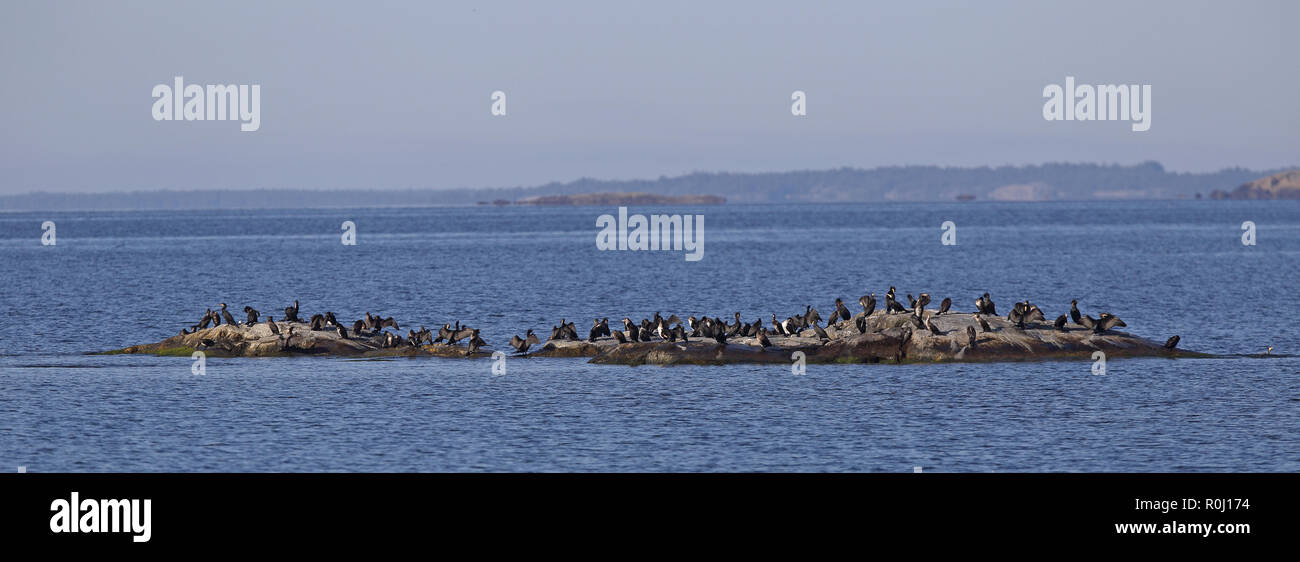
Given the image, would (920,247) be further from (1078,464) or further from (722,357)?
(1078,464)

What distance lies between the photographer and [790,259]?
118 m

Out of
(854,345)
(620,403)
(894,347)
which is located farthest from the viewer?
(854,345)

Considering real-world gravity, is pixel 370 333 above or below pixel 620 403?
above

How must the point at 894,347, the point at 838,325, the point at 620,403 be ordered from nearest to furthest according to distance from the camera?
the point at 620,403
the point at 894,347
the point at 838,325

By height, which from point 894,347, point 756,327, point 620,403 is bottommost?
point 620,403

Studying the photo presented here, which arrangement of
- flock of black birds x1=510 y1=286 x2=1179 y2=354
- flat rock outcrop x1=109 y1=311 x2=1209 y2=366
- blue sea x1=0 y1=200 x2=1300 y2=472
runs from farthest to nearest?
flock of black birds x1=510 y1=286 x2=1179 y2=354
flat rock outcrop x1=109 y1=311 x2=1209 y2=366
blue sea x1=0 y1=200 x2=1300 y2=472

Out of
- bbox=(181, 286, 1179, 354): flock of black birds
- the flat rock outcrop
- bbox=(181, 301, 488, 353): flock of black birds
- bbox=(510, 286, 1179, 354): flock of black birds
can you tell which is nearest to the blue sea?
the flat rock outcrop

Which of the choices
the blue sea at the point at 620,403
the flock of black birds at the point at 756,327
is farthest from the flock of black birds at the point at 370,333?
the blue sea at the point at 620,403

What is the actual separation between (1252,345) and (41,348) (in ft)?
135

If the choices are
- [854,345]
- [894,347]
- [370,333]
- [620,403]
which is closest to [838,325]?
[854,345]

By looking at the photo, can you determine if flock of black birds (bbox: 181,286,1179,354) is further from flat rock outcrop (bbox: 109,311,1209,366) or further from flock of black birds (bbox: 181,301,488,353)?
flat rock outcrop (bbox: 109,311,1209,366)

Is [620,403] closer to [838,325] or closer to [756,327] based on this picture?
[756,327]
